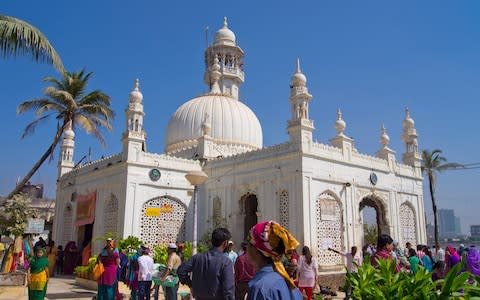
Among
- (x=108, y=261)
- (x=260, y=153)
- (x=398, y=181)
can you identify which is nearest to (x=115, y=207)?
(x=260, y=153)

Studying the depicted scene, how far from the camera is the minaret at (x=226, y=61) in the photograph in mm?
30938

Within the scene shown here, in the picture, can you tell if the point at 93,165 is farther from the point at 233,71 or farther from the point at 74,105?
the point at 233,71

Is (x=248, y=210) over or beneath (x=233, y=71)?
beneath

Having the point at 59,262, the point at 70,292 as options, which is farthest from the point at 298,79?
the point at 59,262

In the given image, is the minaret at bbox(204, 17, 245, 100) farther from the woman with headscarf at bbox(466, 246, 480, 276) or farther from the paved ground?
the woman with headscarf at bbox(466, 246, 480, 276)

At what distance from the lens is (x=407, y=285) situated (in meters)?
3.88

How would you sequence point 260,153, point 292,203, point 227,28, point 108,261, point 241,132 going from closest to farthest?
point 108,261
point 292,203
point 260,153
point 241,132
point 227,28

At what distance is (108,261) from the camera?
8477 millimetres

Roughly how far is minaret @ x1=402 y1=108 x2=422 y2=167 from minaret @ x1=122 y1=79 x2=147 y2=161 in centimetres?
1397

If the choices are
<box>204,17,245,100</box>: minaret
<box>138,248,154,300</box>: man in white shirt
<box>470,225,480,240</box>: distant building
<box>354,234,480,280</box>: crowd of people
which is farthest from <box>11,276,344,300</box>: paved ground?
<box>470,225,480,240</box>: distant building

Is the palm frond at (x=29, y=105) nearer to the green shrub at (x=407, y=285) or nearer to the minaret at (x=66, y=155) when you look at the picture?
the minaret at (x=66, y=155)

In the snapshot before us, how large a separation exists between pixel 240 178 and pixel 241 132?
6.56m

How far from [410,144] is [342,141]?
6109 mm

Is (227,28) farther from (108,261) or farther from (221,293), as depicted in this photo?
(221,293)
